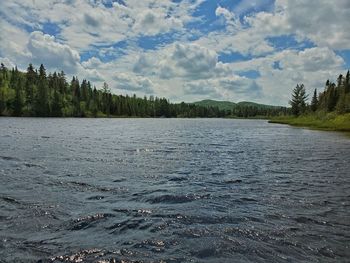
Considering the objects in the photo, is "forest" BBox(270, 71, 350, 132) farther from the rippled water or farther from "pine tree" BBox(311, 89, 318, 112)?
the rippled water

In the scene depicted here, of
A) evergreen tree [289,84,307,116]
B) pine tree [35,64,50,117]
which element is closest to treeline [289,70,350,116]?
evergreen tree [289,84,307,116]

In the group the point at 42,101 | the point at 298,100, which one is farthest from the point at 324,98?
the point at 42,101

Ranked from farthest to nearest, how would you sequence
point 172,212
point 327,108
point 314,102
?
point 314,102 < point 327,108 < point 172,212

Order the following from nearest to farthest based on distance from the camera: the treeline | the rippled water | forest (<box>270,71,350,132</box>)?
the rippled water → forest (<box>270,71,350,132</box>) → the treeline

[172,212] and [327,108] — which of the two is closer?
[172,212]

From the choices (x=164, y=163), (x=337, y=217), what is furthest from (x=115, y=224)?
(x=164, y=163)

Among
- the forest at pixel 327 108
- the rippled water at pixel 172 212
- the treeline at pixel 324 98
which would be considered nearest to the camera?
the rippled water at pixel 172 212

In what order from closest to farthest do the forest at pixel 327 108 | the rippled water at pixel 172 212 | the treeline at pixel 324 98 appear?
the rippled water at pixel 172 212 → the forest at pixel 327 108 → the treeline at pixel 324 98

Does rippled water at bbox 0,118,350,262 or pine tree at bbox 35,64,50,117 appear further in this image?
pine tree at bbox 35,64,50,117

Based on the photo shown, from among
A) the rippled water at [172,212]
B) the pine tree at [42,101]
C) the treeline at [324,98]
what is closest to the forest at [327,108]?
the treeline at [324,98]

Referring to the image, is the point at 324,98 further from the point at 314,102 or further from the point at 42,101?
the point at 42,101

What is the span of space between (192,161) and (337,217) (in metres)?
19.6

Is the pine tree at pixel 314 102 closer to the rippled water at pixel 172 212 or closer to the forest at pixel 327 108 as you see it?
the forest at pixel 327 108

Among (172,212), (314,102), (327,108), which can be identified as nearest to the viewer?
(172,212)
